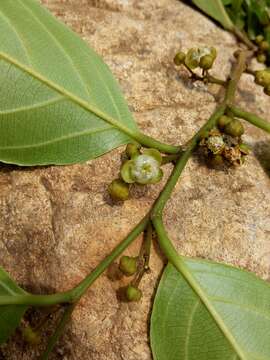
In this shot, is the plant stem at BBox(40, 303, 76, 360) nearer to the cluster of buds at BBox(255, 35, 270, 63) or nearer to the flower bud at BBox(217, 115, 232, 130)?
the flower bud at BBox(217, 115, 232, 130)

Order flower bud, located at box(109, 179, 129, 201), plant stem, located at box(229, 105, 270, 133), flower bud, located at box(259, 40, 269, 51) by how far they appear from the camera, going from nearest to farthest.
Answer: flower bud, located at box(109, 179, 129, 201)
plant stem, located at box(229, 105, 270, 133)
flower bud, located at box(259, 40, 269, 51)

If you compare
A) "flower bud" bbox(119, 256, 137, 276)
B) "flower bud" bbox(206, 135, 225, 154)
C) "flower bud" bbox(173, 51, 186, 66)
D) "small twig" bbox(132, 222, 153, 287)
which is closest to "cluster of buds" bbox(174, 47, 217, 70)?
"flower bud" bbox(173, 51, 186, 66)

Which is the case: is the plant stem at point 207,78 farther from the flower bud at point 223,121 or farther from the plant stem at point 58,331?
the plant stem at point 58,331

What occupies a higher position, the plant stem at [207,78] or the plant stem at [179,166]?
the plant stem at [207,78]

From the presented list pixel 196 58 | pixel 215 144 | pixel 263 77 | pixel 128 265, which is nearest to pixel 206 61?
pixel 196 58

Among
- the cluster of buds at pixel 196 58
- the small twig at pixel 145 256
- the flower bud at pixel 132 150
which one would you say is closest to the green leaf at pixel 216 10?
the cluster of buds at pixel 196 58

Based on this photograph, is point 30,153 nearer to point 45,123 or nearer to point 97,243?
point 45,123

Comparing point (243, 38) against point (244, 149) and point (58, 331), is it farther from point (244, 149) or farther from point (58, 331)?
point (58, 331)
